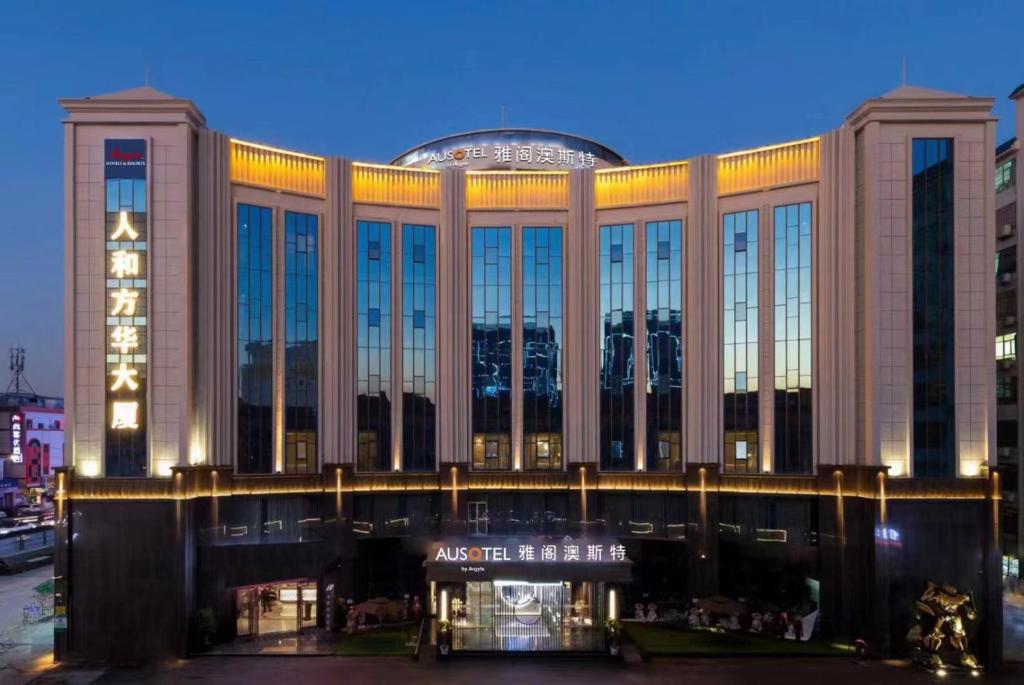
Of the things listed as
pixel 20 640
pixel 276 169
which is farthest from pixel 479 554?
pixel 20 640

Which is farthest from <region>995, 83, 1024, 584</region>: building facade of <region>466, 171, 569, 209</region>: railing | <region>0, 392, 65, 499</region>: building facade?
<region>0, 392, 65, 499</region>: building facade

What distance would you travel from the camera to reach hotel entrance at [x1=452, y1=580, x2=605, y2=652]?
132 feet

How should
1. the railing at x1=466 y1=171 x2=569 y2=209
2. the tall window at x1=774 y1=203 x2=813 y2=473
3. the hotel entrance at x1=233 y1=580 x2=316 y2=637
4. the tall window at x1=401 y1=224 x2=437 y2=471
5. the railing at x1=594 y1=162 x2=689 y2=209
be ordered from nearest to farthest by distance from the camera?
1. the hotel entrance at x1=233 y1=580 x2=316 y2=637
2. the tall window at x1=774 y1=203 x2=813 y2=473
3. the railing at x1=594 y1=162 x2=689 y2=209
4. the tall window at x1=401 y1=224 x2=437 y2=471
5. the railing at x1=466 y1=171 x2=569 y2=209

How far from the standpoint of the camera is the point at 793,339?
45000mm

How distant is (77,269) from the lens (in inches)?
1582

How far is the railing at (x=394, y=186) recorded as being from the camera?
4869cm

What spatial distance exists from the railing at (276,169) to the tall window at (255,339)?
170 cm

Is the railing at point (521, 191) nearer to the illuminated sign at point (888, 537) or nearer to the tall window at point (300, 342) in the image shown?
the tall window at point (300, 342)

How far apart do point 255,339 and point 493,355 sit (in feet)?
43.2

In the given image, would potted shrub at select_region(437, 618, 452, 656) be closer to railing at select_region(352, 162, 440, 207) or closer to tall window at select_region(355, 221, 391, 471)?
tall window at select_region(355, 221, 391, 471)

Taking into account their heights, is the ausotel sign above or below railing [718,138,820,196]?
below

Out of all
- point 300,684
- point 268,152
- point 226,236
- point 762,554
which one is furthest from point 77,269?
point 762,554

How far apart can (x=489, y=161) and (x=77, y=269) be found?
24268mm

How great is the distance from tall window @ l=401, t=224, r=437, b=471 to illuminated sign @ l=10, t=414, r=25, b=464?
93196 millimetres
